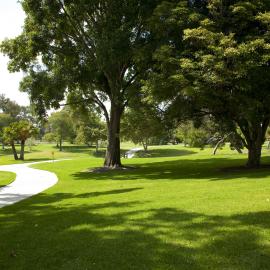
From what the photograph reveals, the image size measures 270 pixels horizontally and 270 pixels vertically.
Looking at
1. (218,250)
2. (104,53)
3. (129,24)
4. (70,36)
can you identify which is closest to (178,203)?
(218,250)

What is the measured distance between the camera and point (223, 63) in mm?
17188

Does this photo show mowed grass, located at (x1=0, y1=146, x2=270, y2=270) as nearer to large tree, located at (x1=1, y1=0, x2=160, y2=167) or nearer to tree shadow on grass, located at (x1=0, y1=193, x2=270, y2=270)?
tree shadow on grass, located at (x1=0, y1=193, x2=270, y2=270)

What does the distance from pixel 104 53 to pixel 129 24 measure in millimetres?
2606

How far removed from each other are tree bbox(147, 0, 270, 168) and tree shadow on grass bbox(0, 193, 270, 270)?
9214 mm

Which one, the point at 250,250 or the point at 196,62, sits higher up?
the point at 196,62

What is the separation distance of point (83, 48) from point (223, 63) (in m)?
13.7

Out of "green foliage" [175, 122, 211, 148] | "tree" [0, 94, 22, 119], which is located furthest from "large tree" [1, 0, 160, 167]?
"tree" [0, 94, 22, 119]

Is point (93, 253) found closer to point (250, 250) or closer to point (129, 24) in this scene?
point (250, 250)

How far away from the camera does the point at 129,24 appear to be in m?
23.8

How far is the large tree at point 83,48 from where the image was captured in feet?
78.3

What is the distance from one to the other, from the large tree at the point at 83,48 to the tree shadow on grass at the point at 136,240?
14864 mm

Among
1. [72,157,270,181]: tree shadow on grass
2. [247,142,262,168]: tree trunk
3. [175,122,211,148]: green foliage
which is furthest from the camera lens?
[175,122,211,148]: green foliage

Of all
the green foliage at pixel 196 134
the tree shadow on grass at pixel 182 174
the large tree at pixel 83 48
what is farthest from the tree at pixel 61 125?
the tree shadow on grass at pixel 182 174

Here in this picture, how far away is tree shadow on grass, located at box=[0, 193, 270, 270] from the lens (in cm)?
595
